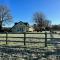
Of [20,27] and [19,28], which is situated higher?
[20,27]

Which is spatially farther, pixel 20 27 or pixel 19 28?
pixel 19 28

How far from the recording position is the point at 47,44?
13.5 metres

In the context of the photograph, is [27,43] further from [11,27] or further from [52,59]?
[11,27]

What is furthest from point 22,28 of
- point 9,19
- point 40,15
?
point 40,15

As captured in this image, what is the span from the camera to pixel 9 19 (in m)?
64.9

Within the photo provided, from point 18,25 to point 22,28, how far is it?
1885 mm

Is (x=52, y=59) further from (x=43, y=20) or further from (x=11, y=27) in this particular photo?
(x=43, y=20)

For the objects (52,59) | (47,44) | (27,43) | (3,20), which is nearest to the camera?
(52,59)

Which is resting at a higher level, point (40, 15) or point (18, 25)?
point (40, 15)

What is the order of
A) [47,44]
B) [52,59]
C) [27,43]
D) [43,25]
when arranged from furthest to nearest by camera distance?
1. [43,25]
2. [27,43]
3. [47,44]
4. [52,59]

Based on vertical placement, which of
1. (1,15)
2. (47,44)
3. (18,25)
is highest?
(1,15)

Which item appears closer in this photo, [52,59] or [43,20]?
[52,59]

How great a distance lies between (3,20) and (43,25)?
2049 centimetres

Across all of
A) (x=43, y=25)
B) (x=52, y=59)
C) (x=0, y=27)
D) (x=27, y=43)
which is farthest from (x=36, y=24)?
(x=52, y=59)
